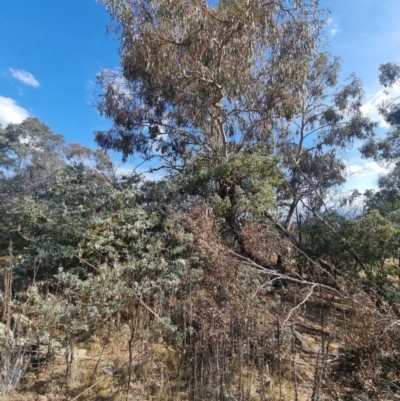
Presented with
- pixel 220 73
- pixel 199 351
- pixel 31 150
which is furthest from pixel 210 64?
pixel 31 150

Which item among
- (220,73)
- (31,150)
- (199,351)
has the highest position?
(31,150)

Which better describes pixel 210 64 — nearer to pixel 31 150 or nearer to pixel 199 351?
pixel 199 351

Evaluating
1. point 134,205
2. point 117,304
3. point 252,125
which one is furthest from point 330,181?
point 117,304

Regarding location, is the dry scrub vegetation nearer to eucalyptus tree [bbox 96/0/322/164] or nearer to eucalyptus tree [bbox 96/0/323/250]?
eucalyptus tree [bbox 96/0/323/250]

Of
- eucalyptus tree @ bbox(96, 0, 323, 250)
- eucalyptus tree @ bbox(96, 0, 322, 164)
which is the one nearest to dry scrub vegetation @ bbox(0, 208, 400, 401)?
eucalyptus tree @ bbox(96, 0, 323, 250)

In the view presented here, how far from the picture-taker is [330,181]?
33.6 ft

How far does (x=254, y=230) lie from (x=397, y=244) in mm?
2213

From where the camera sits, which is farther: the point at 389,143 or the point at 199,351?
the point at 389,143

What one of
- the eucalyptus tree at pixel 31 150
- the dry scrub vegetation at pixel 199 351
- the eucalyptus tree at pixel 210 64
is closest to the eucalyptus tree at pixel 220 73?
the eucalyptus tree at pixel 210 64

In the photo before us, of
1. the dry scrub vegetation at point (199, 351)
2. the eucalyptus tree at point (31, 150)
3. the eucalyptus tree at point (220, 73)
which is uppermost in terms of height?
the eucalyptus tree at point (31, 150)

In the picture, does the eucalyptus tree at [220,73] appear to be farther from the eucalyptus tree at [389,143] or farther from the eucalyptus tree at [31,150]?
the eucalyptus tree at [31,150]

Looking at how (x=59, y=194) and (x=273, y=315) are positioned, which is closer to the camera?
(x=273, y=315)

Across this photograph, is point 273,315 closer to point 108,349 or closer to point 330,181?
point 108,349

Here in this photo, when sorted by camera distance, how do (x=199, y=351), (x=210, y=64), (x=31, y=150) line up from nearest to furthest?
(x=199, y=351)
(x=210, y=64)
(x=31, y=150)
